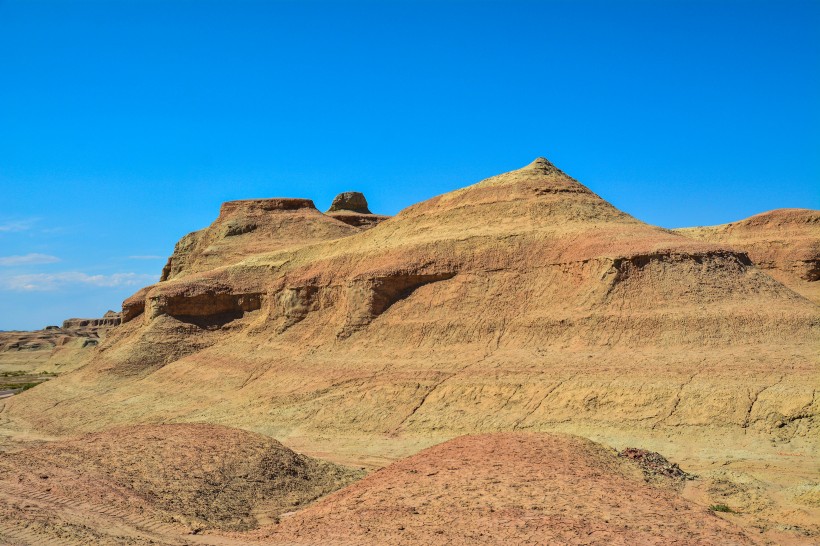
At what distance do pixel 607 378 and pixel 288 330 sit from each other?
18.3 meters

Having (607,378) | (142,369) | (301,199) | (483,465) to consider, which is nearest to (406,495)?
(483,465)

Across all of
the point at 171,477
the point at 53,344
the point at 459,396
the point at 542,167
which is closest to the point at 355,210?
the point at 542,167

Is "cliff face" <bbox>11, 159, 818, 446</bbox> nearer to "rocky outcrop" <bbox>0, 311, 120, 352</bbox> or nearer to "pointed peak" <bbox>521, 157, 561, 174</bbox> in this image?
"pointed peak" <bbox>521, 157, 561, 174</bbox>

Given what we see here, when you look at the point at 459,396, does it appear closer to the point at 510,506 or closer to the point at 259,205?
the point at 510,506

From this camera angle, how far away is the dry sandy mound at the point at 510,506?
41.2 ft

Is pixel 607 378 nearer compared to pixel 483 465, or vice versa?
pixel 483 465

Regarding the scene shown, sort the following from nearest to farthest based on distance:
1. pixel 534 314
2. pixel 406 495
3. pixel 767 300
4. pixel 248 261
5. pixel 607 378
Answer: pixel 406 495, pixel 607 378, pixel 767 300, pixel 534 314, pixel 248 261

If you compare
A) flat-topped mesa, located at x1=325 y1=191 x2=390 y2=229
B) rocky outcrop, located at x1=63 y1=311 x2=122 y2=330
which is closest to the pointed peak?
→ flat-topped mesa, located at x1=325 y1=191 x2=390 y2=229

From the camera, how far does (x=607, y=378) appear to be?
2502 centimetres

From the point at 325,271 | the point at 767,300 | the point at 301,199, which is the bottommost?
the point at 767,300

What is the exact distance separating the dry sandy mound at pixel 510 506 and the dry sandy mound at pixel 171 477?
2387 millimetres

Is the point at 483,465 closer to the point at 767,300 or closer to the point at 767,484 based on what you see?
the point at 767,484

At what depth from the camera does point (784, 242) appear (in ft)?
160

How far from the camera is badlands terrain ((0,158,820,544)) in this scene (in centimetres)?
1429
